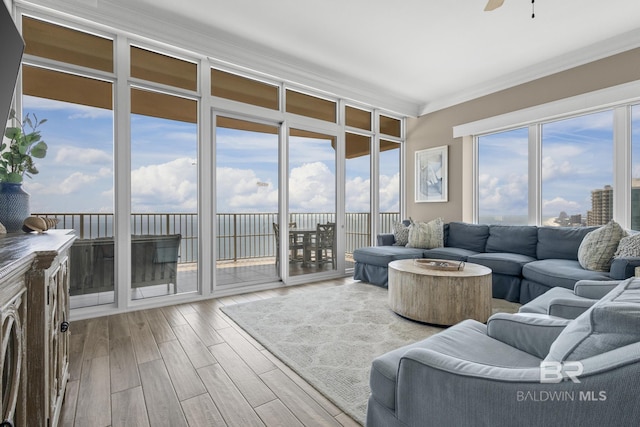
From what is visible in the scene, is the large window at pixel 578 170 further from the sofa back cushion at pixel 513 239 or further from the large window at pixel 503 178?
the sofa back cushion at pixel 513 239

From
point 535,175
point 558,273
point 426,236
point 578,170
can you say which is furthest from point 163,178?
point 578,170

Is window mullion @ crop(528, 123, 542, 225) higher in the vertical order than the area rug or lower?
higher

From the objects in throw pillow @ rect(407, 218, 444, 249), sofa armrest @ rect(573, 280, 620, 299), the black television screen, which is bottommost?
sofa armrest @ rect(573, 280, 620, 299)

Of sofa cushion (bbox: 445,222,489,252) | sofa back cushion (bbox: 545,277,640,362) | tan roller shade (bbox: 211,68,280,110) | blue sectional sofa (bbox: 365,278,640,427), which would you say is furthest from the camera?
sofa cushion (bbox: 445,222,489,252)

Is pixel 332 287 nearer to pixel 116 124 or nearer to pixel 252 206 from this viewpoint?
pixel 252 206

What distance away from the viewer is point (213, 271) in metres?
3.92

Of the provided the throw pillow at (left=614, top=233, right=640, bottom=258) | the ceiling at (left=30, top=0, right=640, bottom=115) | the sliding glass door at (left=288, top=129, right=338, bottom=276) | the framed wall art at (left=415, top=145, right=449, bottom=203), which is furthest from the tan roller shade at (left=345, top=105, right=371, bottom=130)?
the throw pillow at (left=614, top=233, right=640, bottom=258)

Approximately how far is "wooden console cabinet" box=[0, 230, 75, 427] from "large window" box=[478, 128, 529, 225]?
5.22 metres

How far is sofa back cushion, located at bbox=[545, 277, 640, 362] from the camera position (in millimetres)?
781

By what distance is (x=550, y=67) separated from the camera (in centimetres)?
414

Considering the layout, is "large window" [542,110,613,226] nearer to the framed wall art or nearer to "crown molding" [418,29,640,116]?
"crown molding" [418,29,640,116]

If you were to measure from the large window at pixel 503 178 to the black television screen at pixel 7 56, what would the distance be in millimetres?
5346

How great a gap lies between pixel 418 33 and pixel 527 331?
129 inches

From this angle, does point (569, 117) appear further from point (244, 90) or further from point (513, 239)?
point (244, 90)
